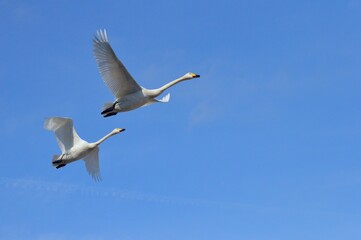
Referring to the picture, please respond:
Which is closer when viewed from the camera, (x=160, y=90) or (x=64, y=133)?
(x=160, y=90)

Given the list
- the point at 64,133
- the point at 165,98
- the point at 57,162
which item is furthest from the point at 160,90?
the point at 57,162

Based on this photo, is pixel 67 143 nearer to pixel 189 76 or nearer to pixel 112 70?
pixel 112 70

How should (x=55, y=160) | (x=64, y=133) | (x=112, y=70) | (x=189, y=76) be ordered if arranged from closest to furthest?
(x=112, y=70) → (x=55, y=160) → (x=64, y=133) → (x=189, y=76)

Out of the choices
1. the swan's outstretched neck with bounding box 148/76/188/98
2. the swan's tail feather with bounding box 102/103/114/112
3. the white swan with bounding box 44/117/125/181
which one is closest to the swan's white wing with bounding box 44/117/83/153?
the white swan with bounding box 44/117/125/181

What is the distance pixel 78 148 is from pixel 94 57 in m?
8.21

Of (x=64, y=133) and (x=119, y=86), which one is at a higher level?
(x=119, y=86)

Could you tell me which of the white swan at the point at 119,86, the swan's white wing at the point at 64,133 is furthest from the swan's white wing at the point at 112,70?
the swan's white wing at the point at 64,133

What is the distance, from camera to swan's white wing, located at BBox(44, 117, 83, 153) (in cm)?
6638

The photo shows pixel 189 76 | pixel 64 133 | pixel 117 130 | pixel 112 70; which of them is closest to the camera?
pixel 112 70

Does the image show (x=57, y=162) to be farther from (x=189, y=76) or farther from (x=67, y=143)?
(x=189, y=76)

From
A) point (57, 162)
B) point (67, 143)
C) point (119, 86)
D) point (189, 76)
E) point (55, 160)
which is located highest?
point (189, 76)

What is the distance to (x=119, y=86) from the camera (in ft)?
206

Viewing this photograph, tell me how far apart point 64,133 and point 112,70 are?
7459 millimetres

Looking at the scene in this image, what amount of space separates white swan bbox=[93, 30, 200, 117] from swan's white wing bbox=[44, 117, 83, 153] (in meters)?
4.44
